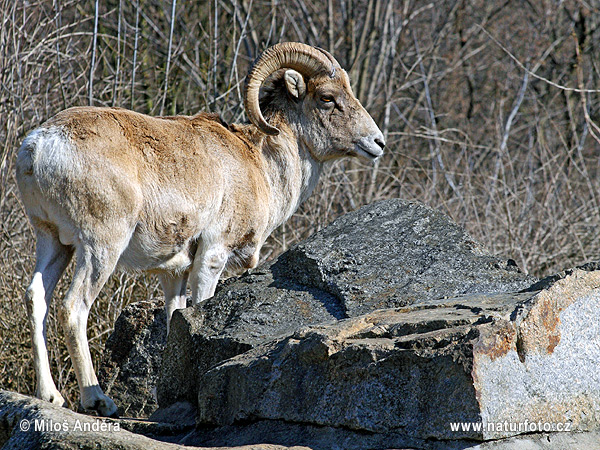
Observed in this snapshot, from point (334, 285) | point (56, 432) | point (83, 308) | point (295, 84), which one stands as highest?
point (295, 84)

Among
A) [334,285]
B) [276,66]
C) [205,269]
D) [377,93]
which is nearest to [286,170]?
[276,66]

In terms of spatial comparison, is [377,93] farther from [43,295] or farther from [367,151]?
[43,295]

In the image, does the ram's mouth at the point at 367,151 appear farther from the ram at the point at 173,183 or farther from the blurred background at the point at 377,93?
the blurred background at the point at 377,93

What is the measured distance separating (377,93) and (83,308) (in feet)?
33.4

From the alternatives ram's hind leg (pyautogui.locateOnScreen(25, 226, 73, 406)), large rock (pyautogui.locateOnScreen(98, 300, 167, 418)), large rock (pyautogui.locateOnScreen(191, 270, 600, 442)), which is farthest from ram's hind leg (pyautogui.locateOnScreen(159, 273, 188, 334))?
large rock (pyautogui.locateOnScreen(191, 270, 600, 442))

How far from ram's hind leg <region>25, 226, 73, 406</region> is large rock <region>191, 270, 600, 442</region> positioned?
4.34 ft

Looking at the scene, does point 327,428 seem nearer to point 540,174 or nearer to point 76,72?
point 76,72

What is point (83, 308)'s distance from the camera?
5.55m

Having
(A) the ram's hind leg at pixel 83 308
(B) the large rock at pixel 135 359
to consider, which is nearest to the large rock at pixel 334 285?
(A) the ram's hind leg at pixel 83 308

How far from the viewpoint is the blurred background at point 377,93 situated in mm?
8320

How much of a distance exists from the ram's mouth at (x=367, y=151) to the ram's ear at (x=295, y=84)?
0.69 metres

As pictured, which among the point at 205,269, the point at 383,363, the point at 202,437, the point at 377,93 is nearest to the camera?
the point at 383,363

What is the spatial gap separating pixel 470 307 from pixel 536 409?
77 cm

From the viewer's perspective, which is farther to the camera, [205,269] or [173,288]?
[173,288]
